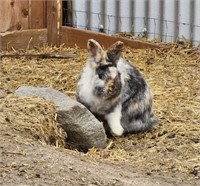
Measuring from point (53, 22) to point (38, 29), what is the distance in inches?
8.9

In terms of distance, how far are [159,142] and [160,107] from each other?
1019mm

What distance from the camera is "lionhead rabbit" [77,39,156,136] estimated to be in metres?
5.78

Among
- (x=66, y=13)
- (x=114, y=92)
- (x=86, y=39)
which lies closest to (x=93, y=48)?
(x=114, y=92)

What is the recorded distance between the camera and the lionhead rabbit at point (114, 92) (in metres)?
5.78

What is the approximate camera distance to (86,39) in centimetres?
895

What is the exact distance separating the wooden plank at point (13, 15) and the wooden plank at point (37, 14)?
8 centimetres

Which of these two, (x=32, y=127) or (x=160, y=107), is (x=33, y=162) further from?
(x=160, y=107)

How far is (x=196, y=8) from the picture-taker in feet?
28.1

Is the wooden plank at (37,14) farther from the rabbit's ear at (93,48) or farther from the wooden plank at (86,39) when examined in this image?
the rabbit's ear at (93,48)

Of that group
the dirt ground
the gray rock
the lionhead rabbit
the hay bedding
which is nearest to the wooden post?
the hay bedding

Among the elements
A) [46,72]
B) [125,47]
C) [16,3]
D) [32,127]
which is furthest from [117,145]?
[16,3]

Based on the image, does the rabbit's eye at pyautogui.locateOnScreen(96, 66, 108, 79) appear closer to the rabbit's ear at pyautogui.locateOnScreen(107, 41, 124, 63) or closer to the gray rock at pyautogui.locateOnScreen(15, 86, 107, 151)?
the rabbit's ear at pyautogui.locateOnScreen(107, 41, 124, 63)

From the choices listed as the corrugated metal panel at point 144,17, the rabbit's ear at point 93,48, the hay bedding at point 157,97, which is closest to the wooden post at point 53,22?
the hay bedding at point 157,97

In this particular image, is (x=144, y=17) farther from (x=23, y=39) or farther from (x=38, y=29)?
(x=23, y=39)
